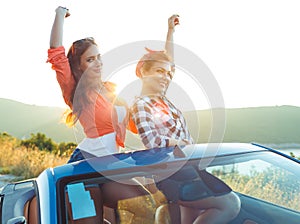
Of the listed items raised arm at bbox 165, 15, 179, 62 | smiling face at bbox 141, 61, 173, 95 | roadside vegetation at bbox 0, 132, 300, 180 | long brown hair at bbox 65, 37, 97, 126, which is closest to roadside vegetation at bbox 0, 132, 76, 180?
roadside vegetation at bbox 0, 132, 300, 180

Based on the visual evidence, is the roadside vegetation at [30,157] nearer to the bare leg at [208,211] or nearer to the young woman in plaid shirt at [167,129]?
the young woman in plaid shirt at [167,129]

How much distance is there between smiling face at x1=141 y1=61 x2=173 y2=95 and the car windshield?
2.75 ft

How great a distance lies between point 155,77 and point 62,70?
0.67 meters

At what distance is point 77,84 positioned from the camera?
307cm

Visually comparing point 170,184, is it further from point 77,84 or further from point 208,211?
point 77,84

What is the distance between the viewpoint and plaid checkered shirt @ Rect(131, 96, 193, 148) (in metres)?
2.79

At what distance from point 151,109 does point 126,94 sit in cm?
30

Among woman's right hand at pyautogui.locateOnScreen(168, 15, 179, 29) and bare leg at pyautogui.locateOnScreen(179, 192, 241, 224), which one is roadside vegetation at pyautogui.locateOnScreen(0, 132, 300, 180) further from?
bare leg at pyautogui.locateOnScreen(179, 192, 241, 224)

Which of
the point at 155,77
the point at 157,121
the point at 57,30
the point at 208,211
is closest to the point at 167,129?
the point at 157,121

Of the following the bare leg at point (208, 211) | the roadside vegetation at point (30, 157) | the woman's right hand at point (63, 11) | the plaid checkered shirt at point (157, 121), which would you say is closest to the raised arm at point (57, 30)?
the woman's right hand at point (63, 11)

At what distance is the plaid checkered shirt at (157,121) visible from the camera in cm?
279

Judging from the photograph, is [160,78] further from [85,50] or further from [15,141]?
[15,141]

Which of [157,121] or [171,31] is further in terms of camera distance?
[171,31]

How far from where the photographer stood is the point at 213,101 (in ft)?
9.97
